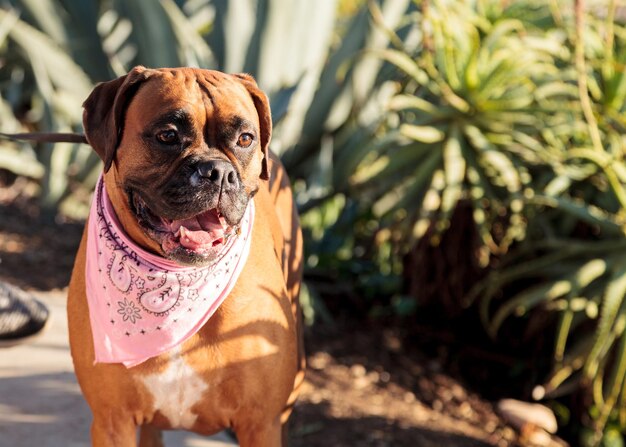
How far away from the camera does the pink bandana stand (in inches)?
123

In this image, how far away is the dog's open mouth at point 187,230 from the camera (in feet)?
9.84

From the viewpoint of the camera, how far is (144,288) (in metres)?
3.20

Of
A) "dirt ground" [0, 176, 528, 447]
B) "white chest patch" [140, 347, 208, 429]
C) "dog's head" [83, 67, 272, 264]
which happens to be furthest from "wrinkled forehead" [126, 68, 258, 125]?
"dirt ground" [0, 176, 528, 447]

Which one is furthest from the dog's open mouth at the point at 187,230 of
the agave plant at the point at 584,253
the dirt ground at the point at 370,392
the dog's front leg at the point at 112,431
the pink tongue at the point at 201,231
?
the agave plant at the point at 584,253

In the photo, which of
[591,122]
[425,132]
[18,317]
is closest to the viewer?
[18,317]

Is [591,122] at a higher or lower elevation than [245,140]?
lower

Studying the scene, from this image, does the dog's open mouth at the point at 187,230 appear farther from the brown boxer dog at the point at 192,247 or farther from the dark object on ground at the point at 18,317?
the dark object on ground at the point at 18,317

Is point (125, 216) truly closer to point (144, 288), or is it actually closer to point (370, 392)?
point (144, 288)

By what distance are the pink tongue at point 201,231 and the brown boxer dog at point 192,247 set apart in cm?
2

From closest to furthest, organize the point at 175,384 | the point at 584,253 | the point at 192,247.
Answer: the point at 192,247, the point at 175,384, the point at 584,253

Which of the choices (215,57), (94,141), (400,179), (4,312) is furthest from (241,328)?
(215,57)

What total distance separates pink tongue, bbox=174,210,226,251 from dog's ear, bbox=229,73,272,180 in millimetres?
266

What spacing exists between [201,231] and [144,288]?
11.8 inches

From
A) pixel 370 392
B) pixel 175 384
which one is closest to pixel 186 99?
pixel 175 384
